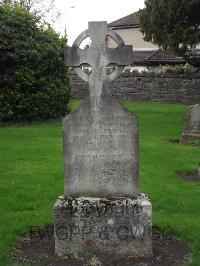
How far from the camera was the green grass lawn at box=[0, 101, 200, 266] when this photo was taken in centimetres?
702

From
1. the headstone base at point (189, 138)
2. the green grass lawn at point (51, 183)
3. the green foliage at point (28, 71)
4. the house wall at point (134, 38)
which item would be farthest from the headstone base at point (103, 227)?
the house wall at point (134, 38)

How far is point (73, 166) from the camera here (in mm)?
6180

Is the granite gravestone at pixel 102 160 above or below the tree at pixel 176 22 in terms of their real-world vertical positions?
below

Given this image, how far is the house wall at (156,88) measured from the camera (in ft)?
103

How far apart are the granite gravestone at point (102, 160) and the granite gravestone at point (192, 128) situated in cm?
939

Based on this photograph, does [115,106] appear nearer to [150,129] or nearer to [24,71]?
[150,129]

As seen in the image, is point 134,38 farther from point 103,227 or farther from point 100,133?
point 103,227

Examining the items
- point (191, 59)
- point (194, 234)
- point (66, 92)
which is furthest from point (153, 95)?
point (194, 234)

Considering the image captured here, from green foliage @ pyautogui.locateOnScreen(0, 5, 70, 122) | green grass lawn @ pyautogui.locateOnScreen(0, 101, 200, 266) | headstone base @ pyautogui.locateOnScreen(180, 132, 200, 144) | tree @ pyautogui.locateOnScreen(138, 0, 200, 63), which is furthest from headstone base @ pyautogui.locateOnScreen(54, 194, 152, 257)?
tree @ pyautogui.locateOnScreen(138, 0, 200, 63)

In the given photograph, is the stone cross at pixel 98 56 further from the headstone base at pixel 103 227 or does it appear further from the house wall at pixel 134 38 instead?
the house wall at pixel 134 38

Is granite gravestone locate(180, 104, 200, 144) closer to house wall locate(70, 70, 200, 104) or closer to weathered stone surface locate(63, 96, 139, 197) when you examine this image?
weathered stone surface locate(63, 96, 139, 197)

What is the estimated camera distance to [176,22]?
835 inches

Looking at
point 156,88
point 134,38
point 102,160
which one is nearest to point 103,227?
point 102,160

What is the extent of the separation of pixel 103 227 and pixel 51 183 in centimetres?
355
